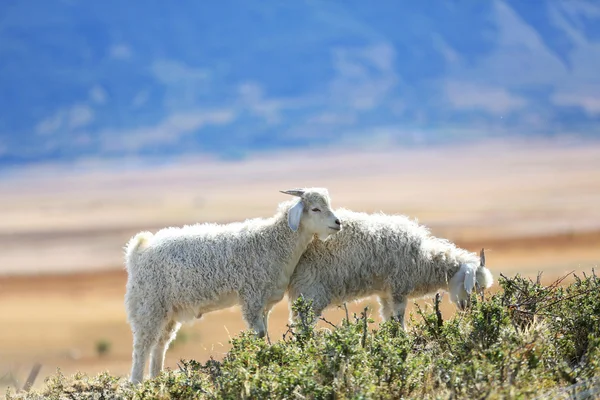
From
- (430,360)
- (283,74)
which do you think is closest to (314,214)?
(430,360)

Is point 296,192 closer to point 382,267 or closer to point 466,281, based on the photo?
point 382,267

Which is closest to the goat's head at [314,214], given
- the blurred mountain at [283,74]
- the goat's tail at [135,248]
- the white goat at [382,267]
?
the white goat at [382,267]

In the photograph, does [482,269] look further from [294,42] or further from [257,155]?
[294,42]

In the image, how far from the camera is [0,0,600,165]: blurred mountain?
396ft

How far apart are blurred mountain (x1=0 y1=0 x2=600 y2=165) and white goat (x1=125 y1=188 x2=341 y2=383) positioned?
10805cm

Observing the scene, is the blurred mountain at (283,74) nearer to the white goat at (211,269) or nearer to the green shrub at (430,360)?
the white goat at (211,269)

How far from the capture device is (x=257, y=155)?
115812 mm

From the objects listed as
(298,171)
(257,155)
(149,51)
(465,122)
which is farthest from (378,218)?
(149,51)

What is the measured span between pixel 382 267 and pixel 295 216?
41.5 inches

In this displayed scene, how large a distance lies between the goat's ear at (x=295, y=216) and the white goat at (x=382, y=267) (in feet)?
1.51

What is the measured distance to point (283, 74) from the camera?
438 ft

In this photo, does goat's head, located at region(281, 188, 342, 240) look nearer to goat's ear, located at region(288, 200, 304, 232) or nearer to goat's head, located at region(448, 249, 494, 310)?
goat's ear, located at region(288, 200, 304, 232)

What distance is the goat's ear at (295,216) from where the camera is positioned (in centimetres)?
927

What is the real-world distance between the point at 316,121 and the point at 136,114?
912 inches
